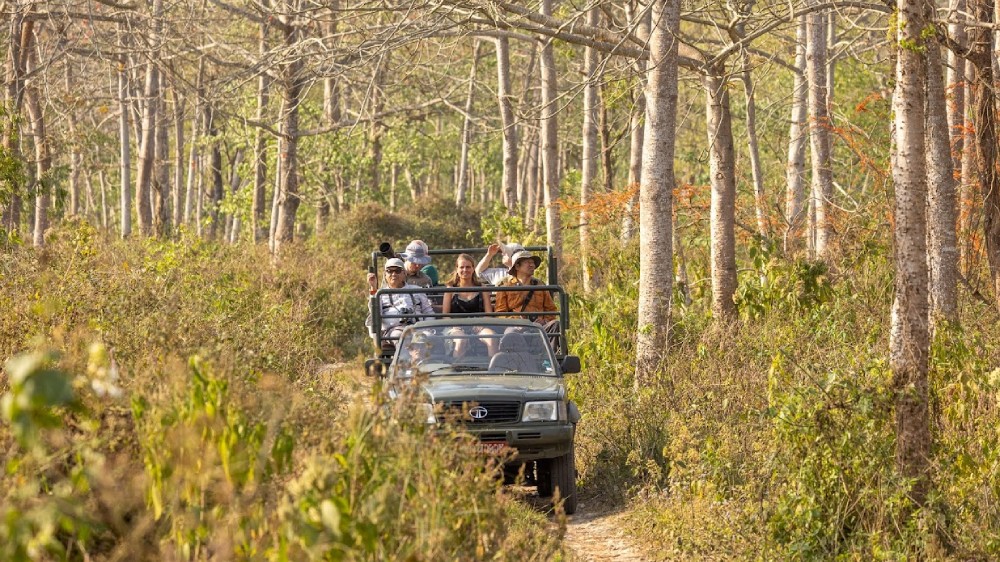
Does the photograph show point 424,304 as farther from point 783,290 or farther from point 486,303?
point 783,290

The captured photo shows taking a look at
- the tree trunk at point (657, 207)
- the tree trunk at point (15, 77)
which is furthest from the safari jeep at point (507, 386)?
the tree trunk at point (15, 77)

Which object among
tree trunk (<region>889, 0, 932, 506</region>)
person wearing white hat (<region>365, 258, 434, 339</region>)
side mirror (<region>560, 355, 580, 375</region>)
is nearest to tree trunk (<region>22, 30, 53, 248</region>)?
person wearing white hat (<region>365, 258, 434, 339</region>)

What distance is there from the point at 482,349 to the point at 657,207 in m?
2.50

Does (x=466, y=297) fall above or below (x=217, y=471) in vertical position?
above

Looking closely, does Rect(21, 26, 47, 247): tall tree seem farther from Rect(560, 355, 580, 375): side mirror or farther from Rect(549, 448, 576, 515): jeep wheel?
Rect(549, 448, 576, 515): jeep wheel

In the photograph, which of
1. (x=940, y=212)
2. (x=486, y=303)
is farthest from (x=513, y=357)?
(x=940, y=212)

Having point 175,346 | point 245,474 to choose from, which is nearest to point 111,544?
point 245,474

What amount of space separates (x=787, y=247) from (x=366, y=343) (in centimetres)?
686

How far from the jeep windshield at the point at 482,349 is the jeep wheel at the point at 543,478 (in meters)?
0.78

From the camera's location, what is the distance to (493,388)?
9594 mm

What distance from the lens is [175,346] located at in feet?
24.3

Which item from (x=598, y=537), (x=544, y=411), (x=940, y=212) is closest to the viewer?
(x=598, y=537)

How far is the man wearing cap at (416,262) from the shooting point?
14031 millimetres

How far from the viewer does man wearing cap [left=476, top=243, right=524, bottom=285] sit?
44.8ft
